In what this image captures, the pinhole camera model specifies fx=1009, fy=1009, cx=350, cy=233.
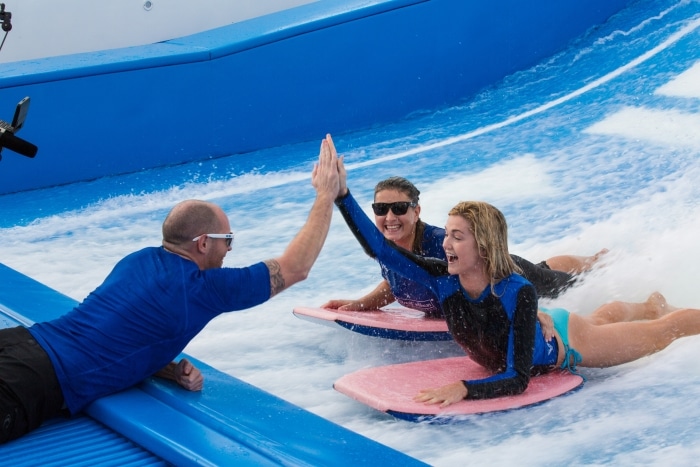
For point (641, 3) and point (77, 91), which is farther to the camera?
point (641, 3)

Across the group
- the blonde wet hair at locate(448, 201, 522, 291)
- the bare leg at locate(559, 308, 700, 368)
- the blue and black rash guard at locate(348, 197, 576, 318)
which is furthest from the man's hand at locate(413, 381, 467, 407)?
the blue and black rash guard at locate(348, 197, 576, 318)

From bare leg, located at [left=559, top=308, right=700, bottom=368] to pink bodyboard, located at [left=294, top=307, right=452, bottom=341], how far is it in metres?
0.55

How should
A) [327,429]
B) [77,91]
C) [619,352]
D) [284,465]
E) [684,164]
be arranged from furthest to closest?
[77,91], [684,164], [619,352], [327,429], [284,465]

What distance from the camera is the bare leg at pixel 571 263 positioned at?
14.4 feet

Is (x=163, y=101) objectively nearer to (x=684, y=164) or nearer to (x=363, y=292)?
(x=363, y=292)

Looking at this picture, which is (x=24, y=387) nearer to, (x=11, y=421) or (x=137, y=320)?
(x=11, y=421)

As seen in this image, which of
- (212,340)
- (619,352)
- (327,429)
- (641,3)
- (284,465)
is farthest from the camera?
(641,3)

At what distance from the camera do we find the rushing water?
330 cm

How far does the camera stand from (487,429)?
3.27 meters

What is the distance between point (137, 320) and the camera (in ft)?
9.12

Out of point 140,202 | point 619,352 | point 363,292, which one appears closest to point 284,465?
point 619,352

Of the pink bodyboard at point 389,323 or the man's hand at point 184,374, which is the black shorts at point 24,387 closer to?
the man's hand at point 184,374

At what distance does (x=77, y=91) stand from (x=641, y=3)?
15.6 feet

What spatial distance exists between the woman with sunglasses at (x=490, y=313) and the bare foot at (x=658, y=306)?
338 millimetres
